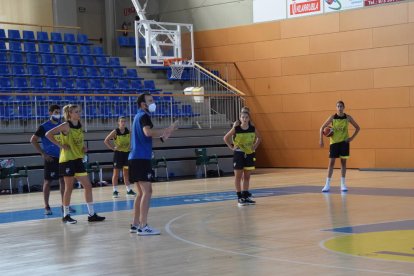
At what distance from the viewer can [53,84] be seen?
23.4m

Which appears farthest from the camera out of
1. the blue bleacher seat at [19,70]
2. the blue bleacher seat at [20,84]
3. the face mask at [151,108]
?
the blue bleacher seat at [19,70]

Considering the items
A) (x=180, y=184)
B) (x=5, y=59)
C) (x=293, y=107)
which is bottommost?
(x=180, y=184)

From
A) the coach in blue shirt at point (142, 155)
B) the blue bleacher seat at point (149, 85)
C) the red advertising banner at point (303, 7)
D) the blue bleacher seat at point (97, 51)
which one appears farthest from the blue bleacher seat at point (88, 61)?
the coach in blue shirt at point (142, 155)

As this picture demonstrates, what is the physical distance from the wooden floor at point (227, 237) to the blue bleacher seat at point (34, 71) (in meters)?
7.33

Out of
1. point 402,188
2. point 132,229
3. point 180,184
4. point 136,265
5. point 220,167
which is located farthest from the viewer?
point 220,167

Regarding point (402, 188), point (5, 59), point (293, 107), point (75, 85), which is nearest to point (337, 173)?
point (293, 107)

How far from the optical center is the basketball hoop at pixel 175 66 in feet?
78.9

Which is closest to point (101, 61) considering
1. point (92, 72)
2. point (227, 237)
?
point (92, 72)

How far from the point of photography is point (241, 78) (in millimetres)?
27188

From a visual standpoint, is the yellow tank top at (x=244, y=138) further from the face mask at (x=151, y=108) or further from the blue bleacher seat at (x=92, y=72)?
the blue bleacher seat at (x=92, y=72)

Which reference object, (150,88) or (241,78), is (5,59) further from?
(241,78)

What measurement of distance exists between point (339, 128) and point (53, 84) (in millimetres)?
10554

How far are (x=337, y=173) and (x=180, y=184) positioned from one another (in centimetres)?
527

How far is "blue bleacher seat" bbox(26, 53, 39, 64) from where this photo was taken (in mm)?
23938
